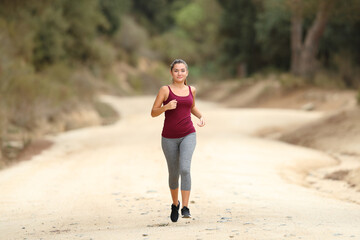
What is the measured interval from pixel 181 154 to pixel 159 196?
2359 millimetres

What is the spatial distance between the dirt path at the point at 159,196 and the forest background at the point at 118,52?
295 cm

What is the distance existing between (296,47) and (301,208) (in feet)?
82.9

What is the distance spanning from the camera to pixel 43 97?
1906 cm

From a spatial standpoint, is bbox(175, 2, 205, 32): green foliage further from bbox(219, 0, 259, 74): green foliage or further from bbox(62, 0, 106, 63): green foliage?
bbox(62, 0, 106, 63): green foliage

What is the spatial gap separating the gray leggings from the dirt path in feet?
1.91

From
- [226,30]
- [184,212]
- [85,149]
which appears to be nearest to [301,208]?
[184,212]

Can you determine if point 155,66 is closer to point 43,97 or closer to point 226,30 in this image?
point 226,30

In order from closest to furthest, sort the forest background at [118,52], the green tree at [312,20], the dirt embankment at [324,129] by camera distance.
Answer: the dirt embankment at [324,129]
the forest background at [118,52]
the green tree at [312,20]

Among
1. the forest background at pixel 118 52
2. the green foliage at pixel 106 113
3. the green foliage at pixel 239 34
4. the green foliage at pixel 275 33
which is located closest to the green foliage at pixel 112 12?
the forest background at pixel 118 52

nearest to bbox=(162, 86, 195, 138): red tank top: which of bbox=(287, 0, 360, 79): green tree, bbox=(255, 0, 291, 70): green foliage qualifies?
bbox=(287, 0, 360, 79): green tree

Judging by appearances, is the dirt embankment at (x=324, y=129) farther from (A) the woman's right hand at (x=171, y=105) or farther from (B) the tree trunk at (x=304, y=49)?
(A) the woman's right hand at (x=171, y=105)

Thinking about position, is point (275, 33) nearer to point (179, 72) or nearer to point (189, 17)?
point (179, 72)

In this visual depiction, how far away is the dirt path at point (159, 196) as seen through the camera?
5.55 m

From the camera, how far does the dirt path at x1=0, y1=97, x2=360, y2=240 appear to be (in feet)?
18.2
